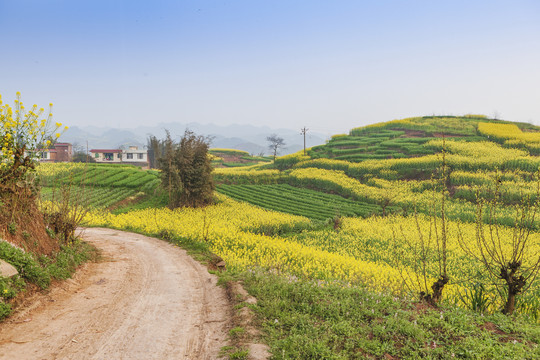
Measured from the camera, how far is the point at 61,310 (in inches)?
274

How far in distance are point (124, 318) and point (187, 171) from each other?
69.7 ft

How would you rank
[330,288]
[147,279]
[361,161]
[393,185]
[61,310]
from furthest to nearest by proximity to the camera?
[361,161], [393,185], [147,279], [330,288], [61,310]

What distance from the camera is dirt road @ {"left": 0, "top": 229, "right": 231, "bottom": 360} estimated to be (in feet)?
18.1

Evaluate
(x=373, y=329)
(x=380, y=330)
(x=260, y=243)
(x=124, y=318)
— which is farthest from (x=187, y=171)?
(x=380, y=330)

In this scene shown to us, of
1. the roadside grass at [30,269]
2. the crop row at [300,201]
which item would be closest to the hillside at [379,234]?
the crop row at [300,201]

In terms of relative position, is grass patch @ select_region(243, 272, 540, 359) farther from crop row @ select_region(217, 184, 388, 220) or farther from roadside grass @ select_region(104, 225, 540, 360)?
crop row @ select_region(217, 184, 388, 220)

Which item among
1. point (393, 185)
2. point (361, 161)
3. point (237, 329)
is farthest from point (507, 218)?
point (237, 329)

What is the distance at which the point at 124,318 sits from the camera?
6801 mm

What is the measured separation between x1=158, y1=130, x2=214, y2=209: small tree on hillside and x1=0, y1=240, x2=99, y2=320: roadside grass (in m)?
16.9

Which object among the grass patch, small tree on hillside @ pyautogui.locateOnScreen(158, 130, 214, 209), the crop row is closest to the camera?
the grass patch

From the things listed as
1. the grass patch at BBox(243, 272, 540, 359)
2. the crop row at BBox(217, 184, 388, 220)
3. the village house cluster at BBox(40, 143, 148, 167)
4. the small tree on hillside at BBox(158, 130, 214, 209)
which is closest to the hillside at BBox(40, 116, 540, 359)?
the grass patch at BBox(243, 272, 540, 359)

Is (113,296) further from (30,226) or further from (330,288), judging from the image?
(330,288)

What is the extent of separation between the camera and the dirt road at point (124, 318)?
18.1ft

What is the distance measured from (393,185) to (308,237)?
2154 cm
